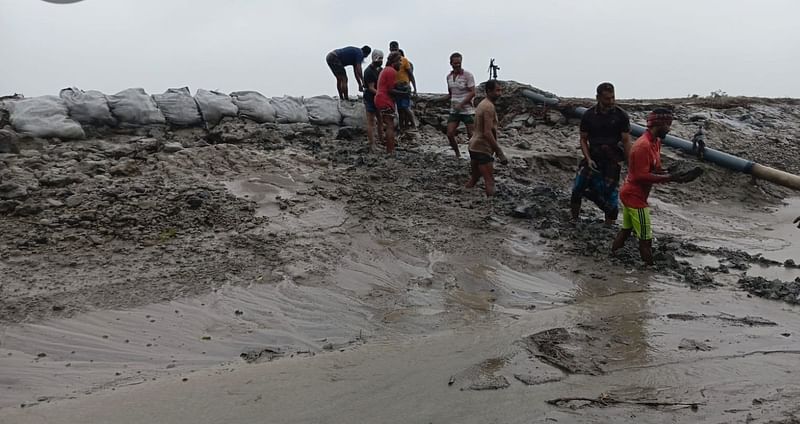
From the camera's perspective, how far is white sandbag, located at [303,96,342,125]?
30.6ft

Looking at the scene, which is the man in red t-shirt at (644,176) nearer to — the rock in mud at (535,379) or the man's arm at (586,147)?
the man's arm at (586,147)

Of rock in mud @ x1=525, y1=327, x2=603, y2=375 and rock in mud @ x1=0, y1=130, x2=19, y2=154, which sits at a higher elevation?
rock in mud @ x1=0, y1=130, x2=19, y2=154

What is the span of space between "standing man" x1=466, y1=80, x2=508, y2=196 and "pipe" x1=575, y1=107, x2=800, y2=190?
3118 mm

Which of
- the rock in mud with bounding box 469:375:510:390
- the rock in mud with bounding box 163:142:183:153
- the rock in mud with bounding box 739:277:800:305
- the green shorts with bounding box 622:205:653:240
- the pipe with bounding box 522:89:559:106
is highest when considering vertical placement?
the pipe with bounding box 522:89:559:106

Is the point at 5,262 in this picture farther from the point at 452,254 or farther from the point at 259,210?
the point at 452,254

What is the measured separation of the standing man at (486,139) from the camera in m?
6.81

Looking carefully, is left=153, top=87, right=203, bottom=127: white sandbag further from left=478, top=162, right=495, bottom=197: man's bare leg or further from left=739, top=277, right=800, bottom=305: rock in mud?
left=739, top=277, right=800, bottom=305: rock in mud

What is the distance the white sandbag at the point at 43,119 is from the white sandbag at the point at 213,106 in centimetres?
152

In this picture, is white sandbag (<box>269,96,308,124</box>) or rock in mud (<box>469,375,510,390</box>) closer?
rock in mud (<box>469,375,510,390</box>)

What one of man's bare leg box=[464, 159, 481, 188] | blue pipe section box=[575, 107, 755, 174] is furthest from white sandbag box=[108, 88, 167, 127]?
blue pipe section box=[575, 107, 755, 174]

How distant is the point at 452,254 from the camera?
5.70m

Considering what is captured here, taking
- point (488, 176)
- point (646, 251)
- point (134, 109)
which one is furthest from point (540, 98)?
point (134, 109)

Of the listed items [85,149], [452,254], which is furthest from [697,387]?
[85,149]

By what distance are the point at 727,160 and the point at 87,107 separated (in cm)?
834
